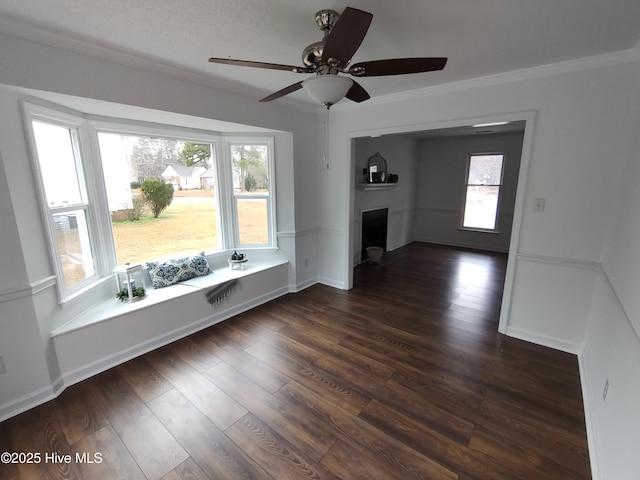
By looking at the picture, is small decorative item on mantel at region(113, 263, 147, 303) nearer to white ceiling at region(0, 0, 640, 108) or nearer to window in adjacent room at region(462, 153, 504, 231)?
white ceiling at region(0, 0, 640, 108)

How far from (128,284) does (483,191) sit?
21.9ft

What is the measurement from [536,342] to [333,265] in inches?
97.3

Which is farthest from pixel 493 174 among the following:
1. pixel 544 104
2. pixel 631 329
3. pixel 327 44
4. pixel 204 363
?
pixel 204 363

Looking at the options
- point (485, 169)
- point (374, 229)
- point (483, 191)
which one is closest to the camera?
point (374, 229)

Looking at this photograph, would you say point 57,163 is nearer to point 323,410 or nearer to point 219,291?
point 219,291

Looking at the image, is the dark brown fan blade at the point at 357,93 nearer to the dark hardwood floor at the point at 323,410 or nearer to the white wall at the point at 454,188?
the dark hardwood floor at the point at 323,410

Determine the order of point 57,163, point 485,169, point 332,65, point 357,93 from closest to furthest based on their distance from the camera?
point 332,65 < point 357,93 < point 57,163 < point 485,169

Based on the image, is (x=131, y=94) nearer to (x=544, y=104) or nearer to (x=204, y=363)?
(x=204, y=363)

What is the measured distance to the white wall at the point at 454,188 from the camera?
19.1 feet

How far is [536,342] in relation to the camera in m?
2.72

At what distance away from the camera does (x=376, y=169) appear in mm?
5297

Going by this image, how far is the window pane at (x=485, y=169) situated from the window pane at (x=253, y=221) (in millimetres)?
4906

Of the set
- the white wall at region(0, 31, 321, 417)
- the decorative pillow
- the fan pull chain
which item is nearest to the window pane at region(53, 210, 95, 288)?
the white wall at region(0, 31, 321, 417)

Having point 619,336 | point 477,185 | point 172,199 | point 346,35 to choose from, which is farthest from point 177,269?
point 477,185
